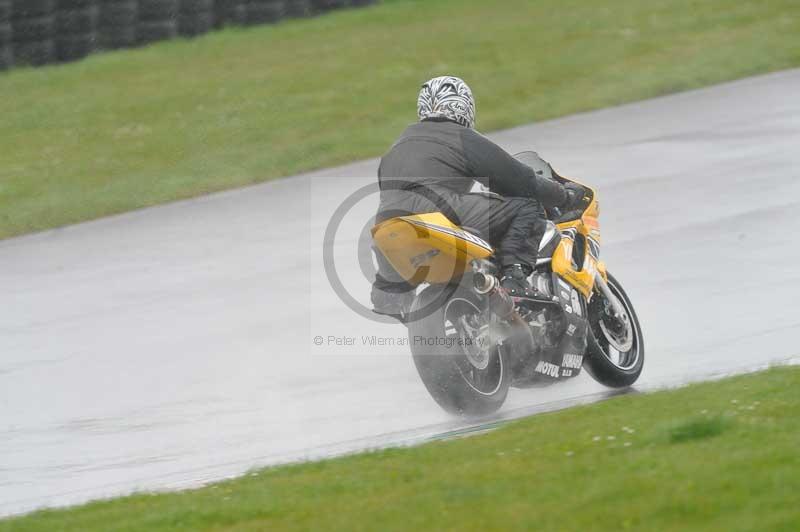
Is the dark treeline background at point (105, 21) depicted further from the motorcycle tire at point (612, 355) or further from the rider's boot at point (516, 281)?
the rider's boot at point (516, 281)

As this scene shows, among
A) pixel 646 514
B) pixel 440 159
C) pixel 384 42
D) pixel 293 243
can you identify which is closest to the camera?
pixel 646 514

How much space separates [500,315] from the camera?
283 inches

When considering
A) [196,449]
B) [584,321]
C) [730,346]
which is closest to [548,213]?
[584,321]

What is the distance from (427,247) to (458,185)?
1.90 ft

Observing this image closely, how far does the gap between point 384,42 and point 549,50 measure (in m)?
2.88

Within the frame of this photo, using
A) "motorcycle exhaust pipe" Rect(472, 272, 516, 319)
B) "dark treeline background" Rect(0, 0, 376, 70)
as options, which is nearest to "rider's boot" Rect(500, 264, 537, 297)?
"motorcycle exhaust pipe" Rect(472, 272, 516, 319)

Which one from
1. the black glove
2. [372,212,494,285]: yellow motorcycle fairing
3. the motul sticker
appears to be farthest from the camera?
→ the black glove

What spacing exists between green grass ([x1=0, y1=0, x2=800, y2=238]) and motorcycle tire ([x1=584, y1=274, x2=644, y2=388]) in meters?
7.49

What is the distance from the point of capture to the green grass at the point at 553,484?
490 cm

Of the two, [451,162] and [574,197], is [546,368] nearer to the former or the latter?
[574,197]

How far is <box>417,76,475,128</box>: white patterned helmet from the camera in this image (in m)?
7.46

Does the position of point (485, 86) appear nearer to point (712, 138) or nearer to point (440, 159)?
point (712, 138)

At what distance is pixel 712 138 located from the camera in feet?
48.6

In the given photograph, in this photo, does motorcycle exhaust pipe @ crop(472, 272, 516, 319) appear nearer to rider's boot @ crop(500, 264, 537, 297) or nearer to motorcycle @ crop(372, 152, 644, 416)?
motorcycle @ crop(372, 152, 644, 416)
